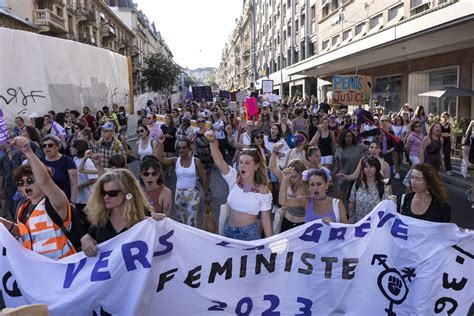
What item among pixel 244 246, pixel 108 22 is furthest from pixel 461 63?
pixel 108 22

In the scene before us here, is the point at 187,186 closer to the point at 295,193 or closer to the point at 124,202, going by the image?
the point at 295,193

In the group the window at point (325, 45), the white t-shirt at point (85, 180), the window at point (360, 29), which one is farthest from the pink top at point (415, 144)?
the window at point (325, 45)

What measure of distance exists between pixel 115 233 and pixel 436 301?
103 inches

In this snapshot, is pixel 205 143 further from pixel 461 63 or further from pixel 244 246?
pixel 461 63

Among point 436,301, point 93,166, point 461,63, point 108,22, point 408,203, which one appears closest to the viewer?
point 436,301

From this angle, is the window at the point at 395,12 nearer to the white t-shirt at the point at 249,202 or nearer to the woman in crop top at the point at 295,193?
the woman in crop top at the point at 295,193

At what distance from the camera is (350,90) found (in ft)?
49.0

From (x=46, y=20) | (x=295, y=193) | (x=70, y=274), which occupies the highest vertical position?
(x=46, y=20)

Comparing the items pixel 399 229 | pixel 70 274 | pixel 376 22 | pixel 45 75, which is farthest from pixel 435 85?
pixel 70 274

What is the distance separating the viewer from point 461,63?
59.0 feet

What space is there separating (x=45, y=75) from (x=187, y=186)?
29.5ft

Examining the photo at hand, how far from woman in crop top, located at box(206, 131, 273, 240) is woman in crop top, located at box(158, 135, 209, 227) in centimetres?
150

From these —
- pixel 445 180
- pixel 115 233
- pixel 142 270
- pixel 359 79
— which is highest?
pixel 359 79

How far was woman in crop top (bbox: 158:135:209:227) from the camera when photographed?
5.75m
